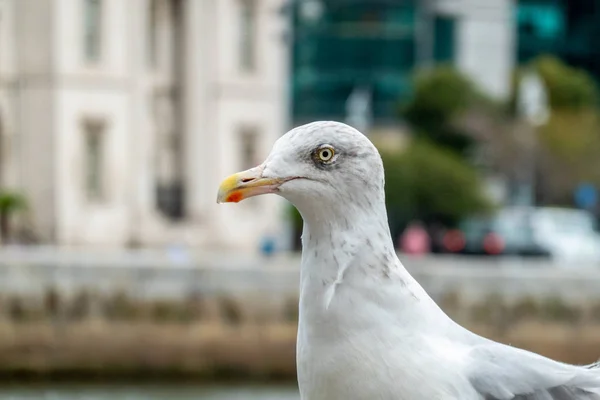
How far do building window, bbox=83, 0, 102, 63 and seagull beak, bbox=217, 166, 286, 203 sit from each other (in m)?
30.9

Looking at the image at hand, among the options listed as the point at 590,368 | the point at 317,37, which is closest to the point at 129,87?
the point at 317,37

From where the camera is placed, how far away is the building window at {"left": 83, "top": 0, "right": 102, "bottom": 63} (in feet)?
113

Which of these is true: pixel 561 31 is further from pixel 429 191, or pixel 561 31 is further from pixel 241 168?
pixel 429 191

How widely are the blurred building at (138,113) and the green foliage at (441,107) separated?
5211 millimetres

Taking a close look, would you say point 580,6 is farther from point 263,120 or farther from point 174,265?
point 174,265

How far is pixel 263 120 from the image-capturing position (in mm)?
39094

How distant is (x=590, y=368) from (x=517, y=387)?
29cm

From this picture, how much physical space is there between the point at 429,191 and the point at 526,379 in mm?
32989

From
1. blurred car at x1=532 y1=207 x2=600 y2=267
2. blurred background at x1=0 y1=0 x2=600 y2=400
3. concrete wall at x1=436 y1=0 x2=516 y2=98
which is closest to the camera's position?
blurred background at x1=0 y1=0 x2=600 y2=400

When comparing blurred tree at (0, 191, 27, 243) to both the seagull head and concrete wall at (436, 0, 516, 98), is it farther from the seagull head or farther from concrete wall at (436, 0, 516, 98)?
concrete wall at (436, 0, 516, 98)

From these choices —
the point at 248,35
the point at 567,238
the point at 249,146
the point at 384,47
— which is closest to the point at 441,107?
the point at 249,146

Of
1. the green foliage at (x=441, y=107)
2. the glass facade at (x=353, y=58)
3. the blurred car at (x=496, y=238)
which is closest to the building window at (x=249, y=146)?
the blurred car at (x=496, y=238)

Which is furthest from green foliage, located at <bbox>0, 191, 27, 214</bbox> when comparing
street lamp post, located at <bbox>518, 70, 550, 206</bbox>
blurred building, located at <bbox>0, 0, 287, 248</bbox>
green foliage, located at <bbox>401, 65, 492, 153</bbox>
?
green foliage, located at <bbox>401, 65, 492, 153</bbox>

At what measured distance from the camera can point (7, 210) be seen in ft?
103
